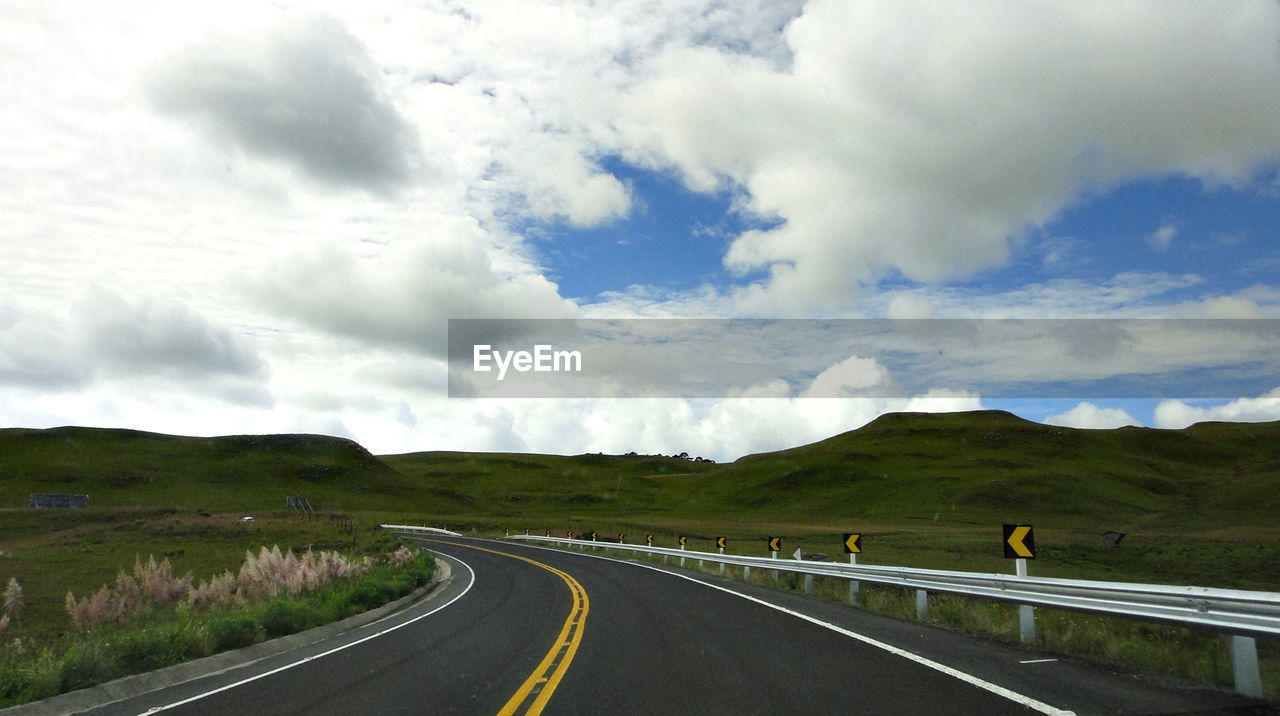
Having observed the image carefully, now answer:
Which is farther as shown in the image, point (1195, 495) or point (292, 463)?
point (292, 463)

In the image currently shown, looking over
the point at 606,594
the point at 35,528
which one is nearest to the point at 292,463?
the point at 35,528

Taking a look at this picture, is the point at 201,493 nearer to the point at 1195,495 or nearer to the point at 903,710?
the point at 903,710

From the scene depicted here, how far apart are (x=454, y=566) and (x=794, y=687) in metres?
30.7

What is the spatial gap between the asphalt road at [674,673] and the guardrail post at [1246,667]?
0.22 metres

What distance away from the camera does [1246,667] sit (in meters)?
7.16

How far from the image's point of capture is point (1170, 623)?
323 inches

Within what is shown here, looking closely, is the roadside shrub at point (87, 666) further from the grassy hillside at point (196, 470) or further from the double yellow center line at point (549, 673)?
the grassy hillside at point (196, 470)

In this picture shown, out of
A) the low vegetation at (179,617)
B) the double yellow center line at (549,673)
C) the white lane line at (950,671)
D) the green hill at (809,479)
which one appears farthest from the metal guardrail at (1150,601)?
the green hill at (809,479)

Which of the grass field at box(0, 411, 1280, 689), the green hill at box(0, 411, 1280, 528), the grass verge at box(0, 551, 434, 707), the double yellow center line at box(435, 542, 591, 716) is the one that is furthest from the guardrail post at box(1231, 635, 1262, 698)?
the green hill at box(0, 411, 1280, 528)

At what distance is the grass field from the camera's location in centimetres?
4734

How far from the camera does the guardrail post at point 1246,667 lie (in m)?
7.08

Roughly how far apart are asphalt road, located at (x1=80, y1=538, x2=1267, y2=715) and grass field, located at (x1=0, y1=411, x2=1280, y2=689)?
1361 cm

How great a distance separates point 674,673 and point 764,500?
139070 millimetres

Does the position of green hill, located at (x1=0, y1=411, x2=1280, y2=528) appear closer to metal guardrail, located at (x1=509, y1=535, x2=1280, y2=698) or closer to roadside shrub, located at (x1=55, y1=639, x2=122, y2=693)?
metal guardrail, located at (x1=509, y1=535, x2=1280, y2=698)
